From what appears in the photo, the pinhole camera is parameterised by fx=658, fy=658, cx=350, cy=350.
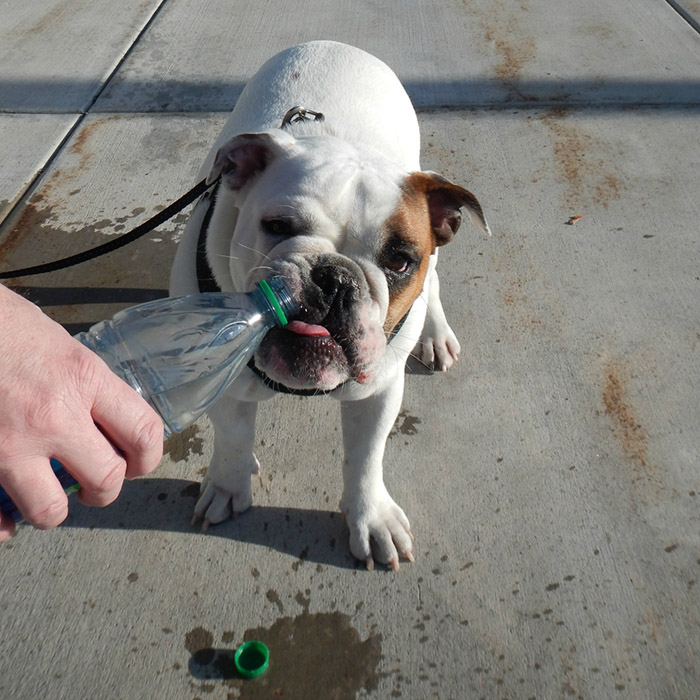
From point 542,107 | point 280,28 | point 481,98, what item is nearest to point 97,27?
point 280,28

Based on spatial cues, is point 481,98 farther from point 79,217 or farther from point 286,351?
point 286,351

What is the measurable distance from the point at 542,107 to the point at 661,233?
5.40ft

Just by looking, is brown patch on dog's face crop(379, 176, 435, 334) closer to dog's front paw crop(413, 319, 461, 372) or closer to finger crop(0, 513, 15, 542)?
dog's front paw crop(413, 319, 461, 372)

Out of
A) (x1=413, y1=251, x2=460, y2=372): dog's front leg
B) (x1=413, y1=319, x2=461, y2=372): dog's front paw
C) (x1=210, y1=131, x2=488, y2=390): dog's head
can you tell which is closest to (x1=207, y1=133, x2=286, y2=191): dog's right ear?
(x1=210, y1=131, x2=488, y2=390): dog's head

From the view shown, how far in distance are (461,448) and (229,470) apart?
105 centimetres

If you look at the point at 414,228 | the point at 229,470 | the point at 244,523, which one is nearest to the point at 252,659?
the point at 244,523

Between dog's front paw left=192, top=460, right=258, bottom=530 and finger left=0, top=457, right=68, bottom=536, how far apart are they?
1463mm

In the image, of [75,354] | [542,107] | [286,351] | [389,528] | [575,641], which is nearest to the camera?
[75,354]

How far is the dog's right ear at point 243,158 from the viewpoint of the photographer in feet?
7.77

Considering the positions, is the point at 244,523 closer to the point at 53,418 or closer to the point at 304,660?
the point at 304,660

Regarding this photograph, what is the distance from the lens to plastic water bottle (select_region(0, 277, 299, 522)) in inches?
66.2

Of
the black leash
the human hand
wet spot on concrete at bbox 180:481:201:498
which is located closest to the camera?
the human hand

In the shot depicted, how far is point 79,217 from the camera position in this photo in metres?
4.15

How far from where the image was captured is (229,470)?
105 inches
